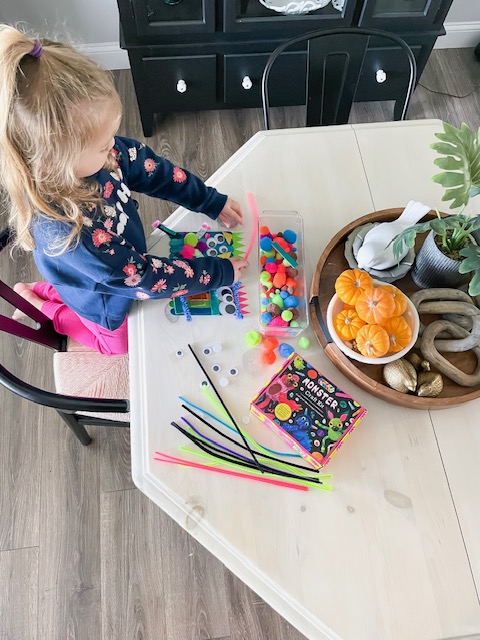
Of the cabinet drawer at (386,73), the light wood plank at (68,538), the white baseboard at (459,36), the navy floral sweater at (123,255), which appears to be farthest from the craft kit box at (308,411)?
the white baseboard at (459,36)

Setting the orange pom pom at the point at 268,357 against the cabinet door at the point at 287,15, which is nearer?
the orange pom pom at the point at 268,357

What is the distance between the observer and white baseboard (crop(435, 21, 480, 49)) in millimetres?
2232

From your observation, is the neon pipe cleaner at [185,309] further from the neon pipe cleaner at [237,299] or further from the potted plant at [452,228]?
the potted plant at [452,228]

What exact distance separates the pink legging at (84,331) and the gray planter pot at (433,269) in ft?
2.06

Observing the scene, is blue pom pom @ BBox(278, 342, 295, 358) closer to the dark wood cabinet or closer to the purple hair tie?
the purple hair tie

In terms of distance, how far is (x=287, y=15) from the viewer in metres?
1.65

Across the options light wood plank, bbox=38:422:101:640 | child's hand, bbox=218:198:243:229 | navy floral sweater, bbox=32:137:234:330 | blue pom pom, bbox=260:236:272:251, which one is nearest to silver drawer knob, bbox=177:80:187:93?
navy floral sweater, bbox=32:137:234:330

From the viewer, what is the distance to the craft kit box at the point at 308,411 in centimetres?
86

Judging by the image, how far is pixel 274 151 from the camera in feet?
3.80

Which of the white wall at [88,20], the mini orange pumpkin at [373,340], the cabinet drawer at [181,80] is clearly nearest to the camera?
the mini orange pumpkin at [373,340]

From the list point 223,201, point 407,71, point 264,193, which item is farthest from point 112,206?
point 407,71

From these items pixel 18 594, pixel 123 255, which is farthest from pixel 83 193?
pixel 18 594

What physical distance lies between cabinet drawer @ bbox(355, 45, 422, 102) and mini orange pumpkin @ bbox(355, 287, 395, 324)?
132 centimetres

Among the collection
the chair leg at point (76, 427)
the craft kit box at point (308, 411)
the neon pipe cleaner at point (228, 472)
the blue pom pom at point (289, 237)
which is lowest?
the chair leg at point (76, 427)
